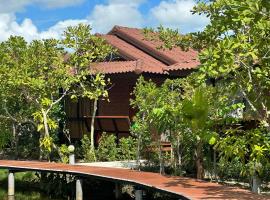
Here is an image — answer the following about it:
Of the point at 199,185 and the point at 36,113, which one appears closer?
the point at 199,185

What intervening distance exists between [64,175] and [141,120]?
2.75m

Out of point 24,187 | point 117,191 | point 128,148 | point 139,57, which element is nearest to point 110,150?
point 128,148

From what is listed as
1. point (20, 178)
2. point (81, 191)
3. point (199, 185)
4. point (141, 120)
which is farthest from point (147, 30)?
point (20, 178)

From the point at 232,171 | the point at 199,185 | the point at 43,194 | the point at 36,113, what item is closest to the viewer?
the point at 199,185

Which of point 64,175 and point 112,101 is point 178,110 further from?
point 112,101

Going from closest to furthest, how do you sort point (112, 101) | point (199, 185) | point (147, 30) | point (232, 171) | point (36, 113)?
point (199, 185) < point (147, 30) < point (232, 171) < point (36, 113) < point (112, 101)

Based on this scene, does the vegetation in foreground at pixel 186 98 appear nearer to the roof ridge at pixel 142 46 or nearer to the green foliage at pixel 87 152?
the green foliage at pixel 87 152

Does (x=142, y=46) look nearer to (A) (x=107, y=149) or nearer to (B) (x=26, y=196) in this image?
(A) (x=107, y=149)

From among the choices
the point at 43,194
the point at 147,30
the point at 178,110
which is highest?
the point at 147,30

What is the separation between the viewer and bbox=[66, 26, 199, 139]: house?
17.0 metres

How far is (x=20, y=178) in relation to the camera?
15.5 m

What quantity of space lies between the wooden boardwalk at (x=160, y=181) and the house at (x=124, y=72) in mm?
4515

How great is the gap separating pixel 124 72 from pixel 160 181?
696 cm

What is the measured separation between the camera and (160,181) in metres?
10.3
